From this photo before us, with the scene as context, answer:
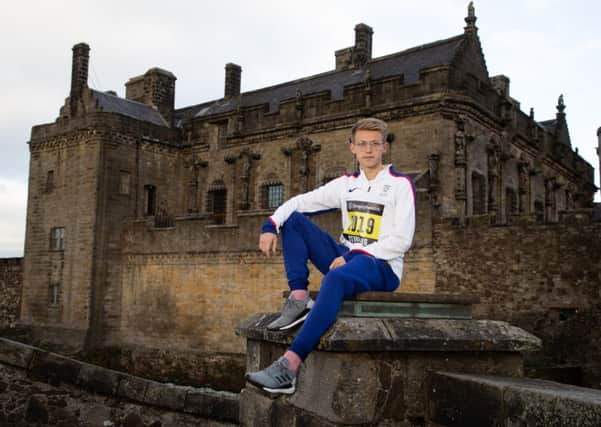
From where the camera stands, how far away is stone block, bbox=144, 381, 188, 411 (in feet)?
27.2

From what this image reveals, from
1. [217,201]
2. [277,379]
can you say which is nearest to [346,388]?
[277,379]

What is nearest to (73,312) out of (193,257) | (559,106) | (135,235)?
(135,235)

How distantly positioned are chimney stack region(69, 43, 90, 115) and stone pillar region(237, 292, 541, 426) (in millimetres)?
25346

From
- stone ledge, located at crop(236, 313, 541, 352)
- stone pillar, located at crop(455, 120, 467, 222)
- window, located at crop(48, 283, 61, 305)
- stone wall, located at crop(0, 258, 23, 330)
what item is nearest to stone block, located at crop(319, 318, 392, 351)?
stone ledge, located at crop(236, 313, 541, 352)

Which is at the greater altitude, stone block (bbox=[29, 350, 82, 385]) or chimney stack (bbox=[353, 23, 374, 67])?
chimney stack (bbox=[353, 23, 374, 67])

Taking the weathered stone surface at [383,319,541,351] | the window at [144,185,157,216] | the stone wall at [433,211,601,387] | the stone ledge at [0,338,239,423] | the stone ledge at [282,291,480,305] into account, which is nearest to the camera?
the weathered stone surface at [383,319,541,351]

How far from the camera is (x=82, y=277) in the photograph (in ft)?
80.6

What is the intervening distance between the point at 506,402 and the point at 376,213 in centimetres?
163

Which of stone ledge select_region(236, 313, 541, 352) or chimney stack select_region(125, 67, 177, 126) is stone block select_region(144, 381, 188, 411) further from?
chimney stack select_region(125, 67, 177, 126)

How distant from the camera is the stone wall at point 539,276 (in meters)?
15.7

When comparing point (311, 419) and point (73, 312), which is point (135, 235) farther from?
point (311, 419)

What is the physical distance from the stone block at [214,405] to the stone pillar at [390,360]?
155 inches

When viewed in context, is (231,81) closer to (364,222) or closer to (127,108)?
(127,108)

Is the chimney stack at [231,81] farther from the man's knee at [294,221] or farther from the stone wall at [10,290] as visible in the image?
the man's knee at [294,221]
